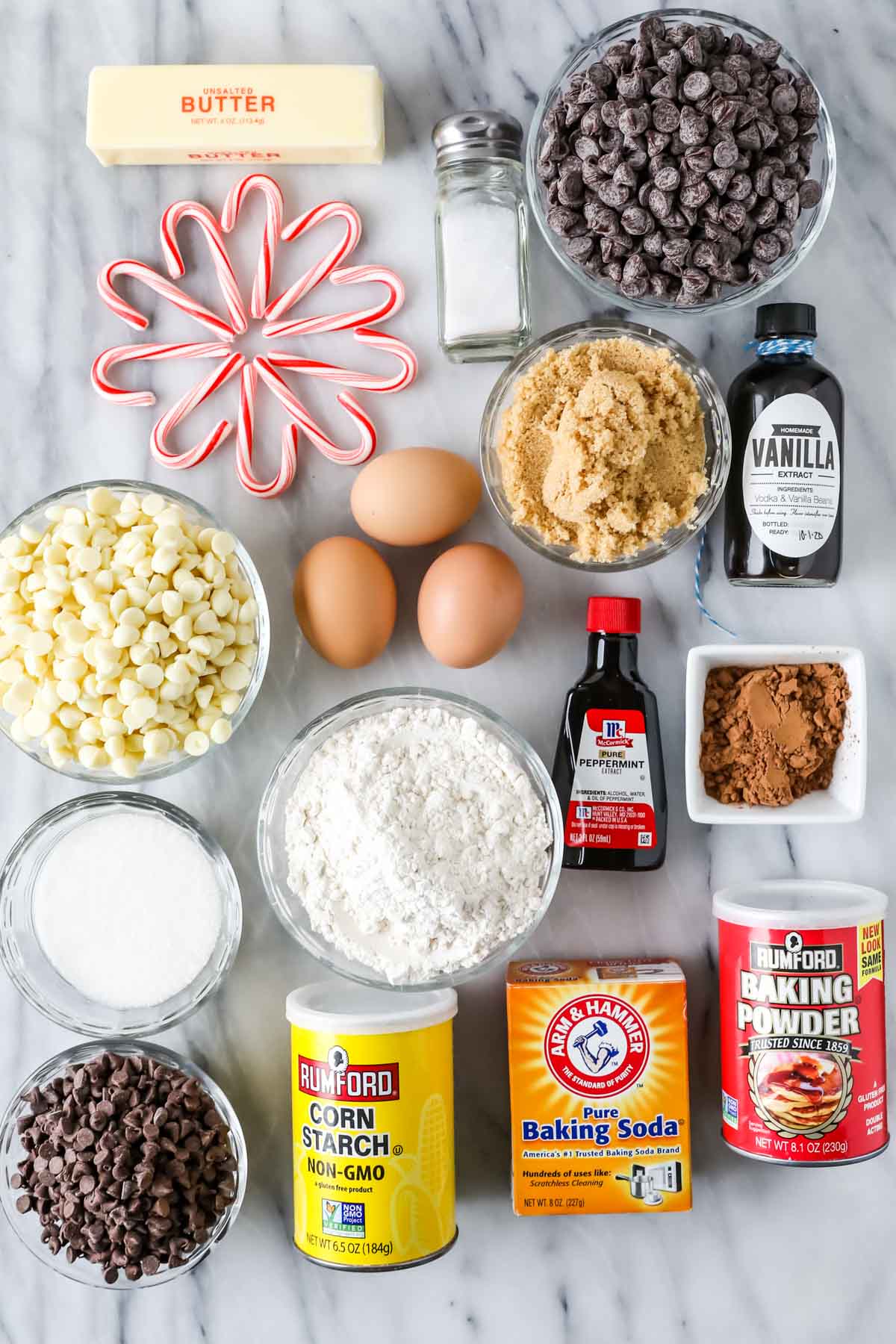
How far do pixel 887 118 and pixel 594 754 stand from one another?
87 centimetres

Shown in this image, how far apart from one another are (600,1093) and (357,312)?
3.14 ft

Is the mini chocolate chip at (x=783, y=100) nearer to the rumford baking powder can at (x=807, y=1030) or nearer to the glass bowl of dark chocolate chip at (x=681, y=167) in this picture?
the glass bowl of dark chocolate chip at (x=681, y=167)

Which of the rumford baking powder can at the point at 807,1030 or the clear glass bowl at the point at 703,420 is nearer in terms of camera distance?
the rumford baking powder can at the point at 807,1030

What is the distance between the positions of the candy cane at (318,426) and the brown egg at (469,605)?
0.18m

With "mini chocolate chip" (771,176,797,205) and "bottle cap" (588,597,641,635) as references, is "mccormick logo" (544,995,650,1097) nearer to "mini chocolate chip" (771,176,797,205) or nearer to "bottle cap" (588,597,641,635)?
"bottle cap" (588,597,641,635)

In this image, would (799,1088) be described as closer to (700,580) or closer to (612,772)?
(612,772)

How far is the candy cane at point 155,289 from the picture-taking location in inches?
49.8

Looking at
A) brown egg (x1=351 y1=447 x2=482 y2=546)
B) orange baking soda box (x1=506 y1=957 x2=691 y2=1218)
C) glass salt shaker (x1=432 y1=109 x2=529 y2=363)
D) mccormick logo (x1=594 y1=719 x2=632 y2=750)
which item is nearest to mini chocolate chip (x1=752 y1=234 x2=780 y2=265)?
glass salt shaker (x1=432 y1=109 x2=529 y2=363)

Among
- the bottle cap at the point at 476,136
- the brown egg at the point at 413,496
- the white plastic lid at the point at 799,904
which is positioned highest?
the bottle cap at the point at 476,136

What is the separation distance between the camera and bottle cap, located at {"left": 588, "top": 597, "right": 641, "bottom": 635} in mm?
1189

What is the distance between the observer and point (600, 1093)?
1151mm

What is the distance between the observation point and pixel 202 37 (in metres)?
1.30

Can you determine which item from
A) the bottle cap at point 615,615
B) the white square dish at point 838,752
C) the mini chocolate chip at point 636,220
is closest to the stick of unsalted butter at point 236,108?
the mini chocolate chip at point 636,220

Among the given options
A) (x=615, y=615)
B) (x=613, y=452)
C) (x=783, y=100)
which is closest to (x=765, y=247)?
(x=783, y=100)
